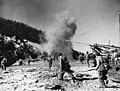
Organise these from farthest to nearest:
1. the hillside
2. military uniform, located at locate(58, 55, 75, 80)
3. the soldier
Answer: the hillside → military uniform, located at locate(58, 55, 75, 80) → the soldier

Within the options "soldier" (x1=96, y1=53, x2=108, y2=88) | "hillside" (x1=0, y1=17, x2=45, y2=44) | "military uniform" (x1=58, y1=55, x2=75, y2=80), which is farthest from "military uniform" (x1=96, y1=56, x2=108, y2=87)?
"hillside" (x1=0, y1=17, x2=45, y2=44)

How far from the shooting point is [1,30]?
48219 millimetres

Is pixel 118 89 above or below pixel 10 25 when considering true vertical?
below

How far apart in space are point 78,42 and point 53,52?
637 inches

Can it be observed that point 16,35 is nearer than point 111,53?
No

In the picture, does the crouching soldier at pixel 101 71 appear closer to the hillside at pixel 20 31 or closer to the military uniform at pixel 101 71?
the military uniform at pixel 101 71

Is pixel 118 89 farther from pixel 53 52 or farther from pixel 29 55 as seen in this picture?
pixel 29 55

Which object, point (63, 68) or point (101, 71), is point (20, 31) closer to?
point (63, 68)

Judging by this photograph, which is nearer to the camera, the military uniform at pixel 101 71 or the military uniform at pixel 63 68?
the military uniform at pixel 101 71

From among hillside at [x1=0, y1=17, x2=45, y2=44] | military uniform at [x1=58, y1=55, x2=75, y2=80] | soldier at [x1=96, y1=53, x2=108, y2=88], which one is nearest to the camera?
soldier at [x1=96, y1=53, x2=108, y2=88]

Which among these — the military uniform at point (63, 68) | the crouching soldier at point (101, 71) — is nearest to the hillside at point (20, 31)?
the military uniform at point (63, 68)

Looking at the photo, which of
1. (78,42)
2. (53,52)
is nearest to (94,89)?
(78,42)

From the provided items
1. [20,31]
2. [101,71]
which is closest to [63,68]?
[101,71]

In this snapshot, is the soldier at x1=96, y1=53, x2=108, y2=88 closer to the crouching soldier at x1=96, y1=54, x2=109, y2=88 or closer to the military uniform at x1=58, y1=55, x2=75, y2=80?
the crouching soldier at x1=96, y1=54, x2=109, y2=88
